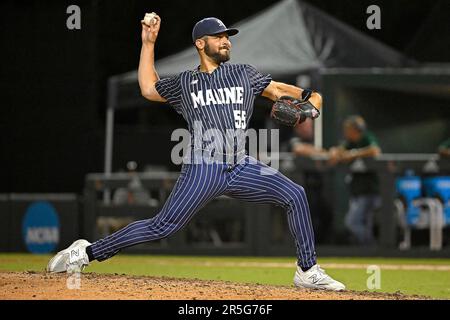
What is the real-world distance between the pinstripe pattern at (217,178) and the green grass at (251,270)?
1.57 m

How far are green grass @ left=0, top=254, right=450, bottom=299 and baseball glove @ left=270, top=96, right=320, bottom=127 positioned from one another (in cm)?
180

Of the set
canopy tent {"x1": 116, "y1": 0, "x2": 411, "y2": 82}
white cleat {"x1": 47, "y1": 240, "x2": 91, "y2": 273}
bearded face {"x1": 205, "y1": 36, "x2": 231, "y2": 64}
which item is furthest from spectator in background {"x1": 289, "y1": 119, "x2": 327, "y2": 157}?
white cleat {"x1": 47, "y1": 240, "x2": 91, "y2": 273}

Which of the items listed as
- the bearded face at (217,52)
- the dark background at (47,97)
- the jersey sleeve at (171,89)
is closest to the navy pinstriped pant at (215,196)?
the jersey sleeve at (171,89)

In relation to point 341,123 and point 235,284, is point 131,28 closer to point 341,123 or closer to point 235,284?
point 341,123

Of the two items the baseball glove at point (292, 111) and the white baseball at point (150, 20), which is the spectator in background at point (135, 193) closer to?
the white baseball at point (150, 20)

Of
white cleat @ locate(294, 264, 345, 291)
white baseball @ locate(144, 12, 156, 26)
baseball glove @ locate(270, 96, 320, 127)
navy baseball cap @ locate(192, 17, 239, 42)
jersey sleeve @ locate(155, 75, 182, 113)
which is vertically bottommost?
white cleat @ locate(294, 264, 345, 291)

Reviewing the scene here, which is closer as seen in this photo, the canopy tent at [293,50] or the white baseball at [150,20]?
the white baseball at [150,20]

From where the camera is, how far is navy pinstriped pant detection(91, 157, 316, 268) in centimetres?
691

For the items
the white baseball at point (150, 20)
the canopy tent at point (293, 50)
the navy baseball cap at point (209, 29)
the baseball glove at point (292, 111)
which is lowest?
the baseball glove at point (292, 111)

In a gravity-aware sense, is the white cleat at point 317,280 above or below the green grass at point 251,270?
above

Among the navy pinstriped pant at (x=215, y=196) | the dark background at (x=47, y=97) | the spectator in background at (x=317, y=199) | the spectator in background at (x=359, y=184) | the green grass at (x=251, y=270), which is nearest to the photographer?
the navy pinstriped pant at (x=215, y=196)

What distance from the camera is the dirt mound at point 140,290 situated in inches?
257

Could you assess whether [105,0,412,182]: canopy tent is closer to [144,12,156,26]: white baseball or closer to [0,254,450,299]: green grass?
[0,254,450,299]: green grass
